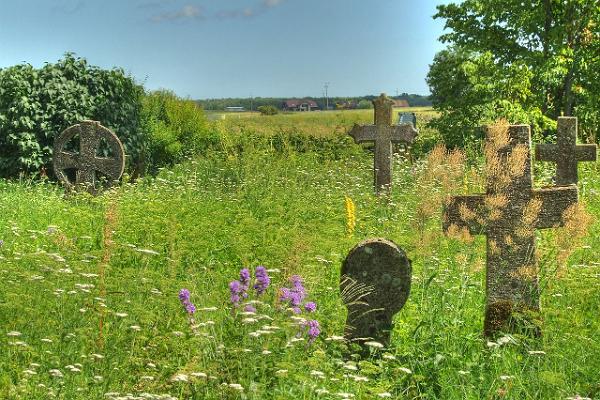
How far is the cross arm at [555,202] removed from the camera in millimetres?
6191

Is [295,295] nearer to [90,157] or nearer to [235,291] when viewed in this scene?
[235,291]

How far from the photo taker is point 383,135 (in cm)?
1452

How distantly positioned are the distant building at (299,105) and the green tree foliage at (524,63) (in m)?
74.5

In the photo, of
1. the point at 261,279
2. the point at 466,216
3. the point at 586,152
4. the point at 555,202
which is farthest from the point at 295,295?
the point at 586,152

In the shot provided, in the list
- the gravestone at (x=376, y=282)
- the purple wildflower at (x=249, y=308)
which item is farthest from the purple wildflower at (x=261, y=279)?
the gravestone at (x=376, y=282)

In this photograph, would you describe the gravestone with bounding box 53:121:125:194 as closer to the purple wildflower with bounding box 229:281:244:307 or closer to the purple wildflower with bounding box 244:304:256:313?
the purple wildflower with bounding box 229:281:244:307

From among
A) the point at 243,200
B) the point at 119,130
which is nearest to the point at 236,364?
the point at 243,200

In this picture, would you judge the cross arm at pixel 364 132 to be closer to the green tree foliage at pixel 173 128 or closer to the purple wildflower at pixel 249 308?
the green tree foliage at pixel 173 128

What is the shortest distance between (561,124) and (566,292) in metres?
6.51

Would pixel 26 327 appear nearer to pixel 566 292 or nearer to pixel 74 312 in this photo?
pixel 74 312

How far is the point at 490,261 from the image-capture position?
243 inches

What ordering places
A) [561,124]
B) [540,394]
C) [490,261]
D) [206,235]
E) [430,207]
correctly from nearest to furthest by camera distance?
[540,394] < [430,207] < [490,261] < [206,235] < [561,124]

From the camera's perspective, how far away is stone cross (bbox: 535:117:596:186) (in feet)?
42.9

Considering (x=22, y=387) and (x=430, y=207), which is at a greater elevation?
(x=430, y=207)
